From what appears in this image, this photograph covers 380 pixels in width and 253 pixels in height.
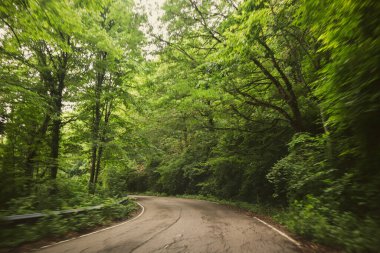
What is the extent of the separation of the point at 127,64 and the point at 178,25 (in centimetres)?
425

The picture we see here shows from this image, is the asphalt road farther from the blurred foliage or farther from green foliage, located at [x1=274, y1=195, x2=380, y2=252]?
the blurred foliage

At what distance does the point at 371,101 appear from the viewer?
147 inches

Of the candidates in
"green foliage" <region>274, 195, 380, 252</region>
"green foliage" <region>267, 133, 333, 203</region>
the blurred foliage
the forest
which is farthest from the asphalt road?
"green foliage" <region>267, 133, 333, 203</region>

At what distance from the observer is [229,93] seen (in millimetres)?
12000

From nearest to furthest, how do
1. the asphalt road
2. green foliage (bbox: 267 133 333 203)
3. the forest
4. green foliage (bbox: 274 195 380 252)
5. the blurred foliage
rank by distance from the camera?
1. the forest
2. green foliage (bbox: 274 195 380 252)
3. the asphalt road
4. the blurred foliage
5. green foliage (bbox: 267 133 333 203)

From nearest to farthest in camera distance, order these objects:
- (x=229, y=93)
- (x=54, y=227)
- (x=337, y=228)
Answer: (x=337, y=228) < (x=54, y=227) < (x=229, y=93)

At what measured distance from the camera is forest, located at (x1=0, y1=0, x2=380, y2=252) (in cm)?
442

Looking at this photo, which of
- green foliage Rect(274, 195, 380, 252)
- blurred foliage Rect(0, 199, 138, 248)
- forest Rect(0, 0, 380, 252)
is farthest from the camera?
blurred foliage Rect(0, 199, 138, 248)

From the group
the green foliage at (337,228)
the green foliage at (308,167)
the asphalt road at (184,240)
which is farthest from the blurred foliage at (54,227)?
the green foliage at (308,167)

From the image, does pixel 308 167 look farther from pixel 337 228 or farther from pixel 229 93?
pixel 229 93

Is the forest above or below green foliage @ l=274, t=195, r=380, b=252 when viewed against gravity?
above

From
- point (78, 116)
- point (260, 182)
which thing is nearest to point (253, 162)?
point (260, 182)

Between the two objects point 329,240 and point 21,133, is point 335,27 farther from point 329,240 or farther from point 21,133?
point 21,133

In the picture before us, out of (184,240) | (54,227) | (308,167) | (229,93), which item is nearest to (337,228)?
(308,167)
